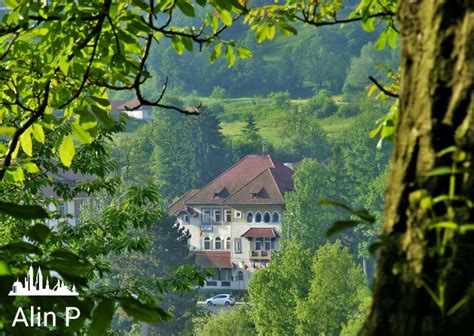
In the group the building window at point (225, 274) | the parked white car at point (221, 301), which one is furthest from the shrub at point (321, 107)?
the parked white car at point (221, 301)

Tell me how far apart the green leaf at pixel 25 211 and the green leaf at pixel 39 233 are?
1 cm

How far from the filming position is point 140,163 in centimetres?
7494

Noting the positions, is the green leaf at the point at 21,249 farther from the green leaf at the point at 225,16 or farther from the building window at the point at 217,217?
the building window at the point at 217,217

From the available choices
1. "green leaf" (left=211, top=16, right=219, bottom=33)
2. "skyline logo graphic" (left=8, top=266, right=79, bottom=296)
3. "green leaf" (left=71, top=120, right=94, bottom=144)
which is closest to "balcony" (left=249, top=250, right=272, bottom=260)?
"green leaf" (left=211, top=16, right=219, bottom=33)

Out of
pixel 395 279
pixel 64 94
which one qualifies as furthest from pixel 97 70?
pixel 395 279

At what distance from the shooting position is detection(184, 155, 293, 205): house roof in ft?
199

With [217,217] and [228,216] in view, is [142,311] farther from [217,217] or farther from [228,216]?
[217,217]

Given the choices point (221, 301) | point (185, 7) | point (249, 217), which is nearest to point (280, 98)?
point (249, 217)

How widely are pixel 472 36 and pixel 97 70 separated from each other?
171 cm

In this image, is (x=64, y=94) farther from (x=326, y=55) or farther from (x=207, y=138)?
(x=326, y=55)

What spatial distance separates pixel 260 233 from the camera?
200 feet

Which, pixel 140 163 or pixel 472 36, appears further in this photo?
pixel 140 163

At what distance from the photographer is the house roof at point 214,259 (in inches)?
2456

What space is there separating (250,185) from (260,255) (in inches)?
148
